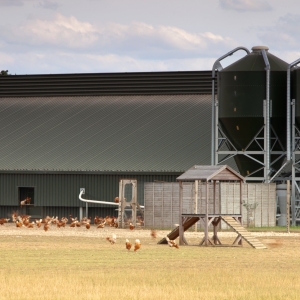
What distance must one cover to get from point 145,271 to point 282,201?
28834 mm

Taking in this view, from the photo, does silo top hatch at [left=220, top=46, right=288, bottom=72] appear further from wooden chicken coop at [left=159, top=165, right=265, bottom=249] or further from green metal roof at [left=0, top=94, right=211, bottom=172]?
wooden chicken coop at [left=159, top=165, right=265, bottom=249]

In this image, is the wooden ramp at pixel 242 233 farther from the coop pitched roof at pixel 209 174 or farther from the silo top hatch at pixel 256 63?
the silo top hatch at pixel 256 63

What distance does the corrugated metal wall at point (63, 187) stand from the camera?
61.7 metres

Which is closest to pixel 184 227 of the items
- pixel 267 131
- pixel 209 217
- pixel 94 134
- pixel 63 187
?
pixel 209 217

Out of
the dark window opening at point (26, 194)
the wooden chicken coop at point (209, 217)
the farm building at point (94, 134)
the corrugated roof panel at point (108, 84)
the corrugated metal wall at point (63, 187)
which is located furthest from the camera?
the corrugated roof panel at point (108, 84)

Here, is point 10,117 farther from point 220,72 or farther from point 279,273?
point 279,273

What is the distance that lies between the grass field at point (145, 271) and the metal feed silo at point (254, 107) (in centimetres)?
1642

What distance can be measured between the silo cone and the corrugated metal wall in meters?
8.75

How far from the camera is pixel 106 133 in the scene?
66562 millimetres

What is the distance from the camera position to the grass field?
22.3m

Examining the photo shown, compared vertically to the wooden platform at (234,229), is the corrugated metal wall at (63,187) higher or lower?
higher

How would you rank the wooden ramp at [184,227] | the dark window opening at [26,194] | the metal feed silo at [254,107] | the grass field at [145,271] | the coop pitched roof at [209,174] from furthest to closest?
1. the dark window opening at [26,194]
2. the metal feed silo at [254,107]
3. the wooden ramp at [184,227]
4. the coop pitched roof at [209,174]
5. the grass field at [145,271]

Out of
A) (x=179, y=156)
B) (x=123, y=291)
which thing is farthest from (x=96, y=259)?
(x=179, y=156)

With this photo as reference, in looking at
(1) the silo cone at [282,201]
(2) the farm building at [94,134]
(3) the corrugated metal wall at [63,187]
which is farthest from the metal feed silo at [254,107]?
(3) the corrugated metal wall at [63,187]
